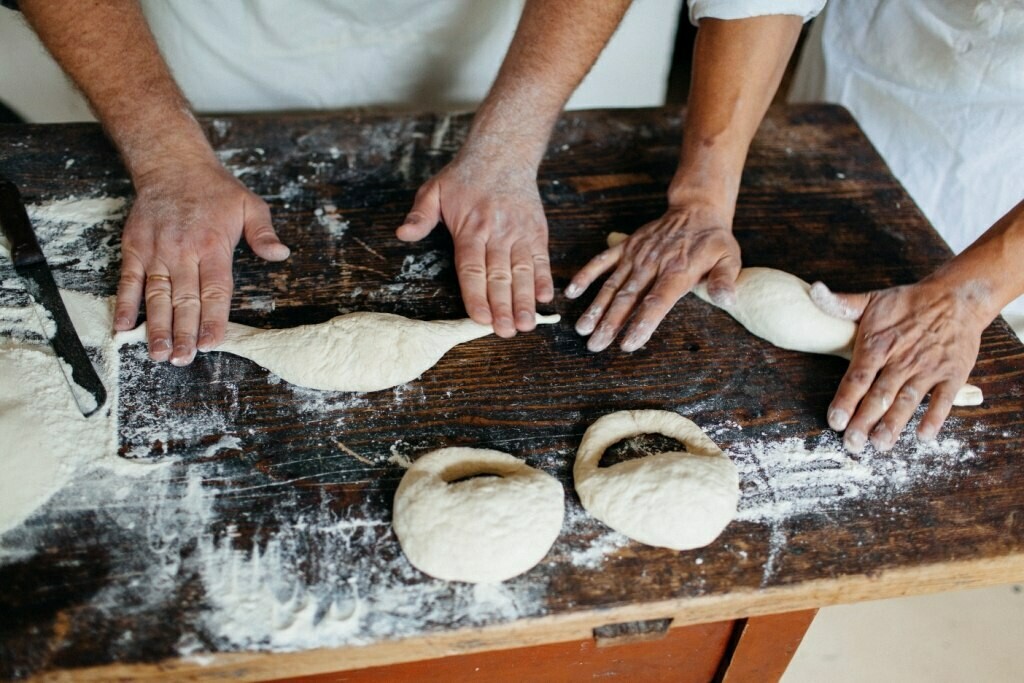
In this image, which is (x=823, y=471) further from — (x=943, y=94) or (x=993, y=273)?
(x=943, y=94)

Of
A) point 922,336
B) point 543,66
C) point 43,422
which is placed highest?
point 543,66

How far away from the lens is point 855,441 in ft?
3.84

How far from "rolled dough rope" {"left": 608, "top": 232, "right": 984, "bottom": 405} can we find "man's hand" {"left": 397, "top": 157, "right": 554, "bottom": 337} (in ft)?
1.22

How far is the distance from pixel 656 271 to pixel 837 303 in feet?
1.08

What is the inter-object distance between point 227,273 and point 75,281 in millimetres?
298

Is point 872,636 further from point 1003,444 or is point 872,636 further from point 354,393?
point 354,393

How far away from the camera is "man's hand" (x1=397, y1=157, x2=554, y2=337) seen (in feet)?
4.37

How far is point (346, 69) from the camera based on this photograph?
6.39ft

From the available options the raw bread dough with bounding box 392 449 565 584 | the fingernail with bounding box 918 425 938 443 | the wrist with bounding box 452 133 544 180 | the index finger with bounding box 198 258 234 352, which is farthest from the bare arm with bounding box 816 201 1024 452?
the index finger with bounding box 198 258 234 352

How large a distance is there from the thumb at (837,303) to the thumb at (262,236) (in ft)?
3.29

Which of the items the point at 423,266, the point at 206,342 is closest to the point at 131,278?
the point at 206,342

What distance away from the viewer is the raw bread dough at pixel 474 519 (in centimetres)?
99

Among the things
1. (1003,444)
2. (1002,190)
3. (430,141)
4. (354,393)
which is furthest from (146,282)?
(1002,190)

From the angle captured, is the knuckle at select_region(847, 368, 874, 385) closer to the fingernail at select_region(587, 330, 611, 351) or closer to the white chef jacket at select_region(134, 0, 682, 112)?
the fingernail at select_region(587, 330, 611, 351)
